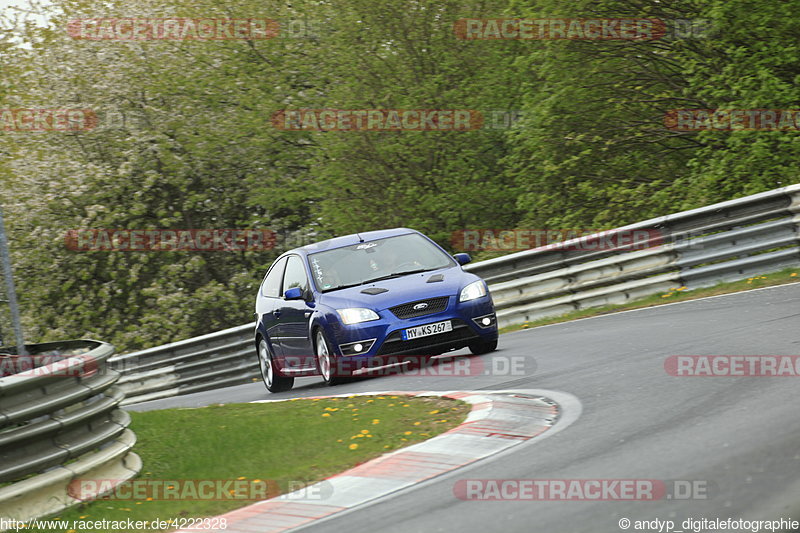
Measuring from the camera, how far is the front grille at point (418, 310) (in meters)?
11.6

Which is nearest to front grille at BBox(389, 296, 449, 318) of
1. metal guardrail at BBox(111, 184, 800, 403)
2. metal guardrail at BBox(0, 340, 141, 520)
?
metal guardrail at BBox(0, 340, 141, 520)

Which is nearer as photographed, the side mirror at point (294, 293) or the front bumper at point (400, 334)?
the front bumper at point (400, 334)

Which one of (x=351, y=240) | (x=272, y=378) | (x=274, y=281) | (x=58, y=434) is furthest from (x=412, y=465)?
(x=274, y=281)

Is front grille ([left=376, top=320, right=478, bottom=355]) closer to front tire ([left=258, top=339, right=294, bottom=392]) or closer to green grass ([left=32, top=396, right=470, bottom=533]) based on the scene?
green grass ([left=32, top=396, right=470, bottom=533])

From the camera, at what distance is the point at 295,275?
13289 mm

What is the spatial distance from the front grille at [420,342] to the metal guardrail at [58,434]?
3.70 m

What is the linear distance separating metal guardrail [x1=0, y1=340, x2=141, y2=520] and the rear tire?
4.72 m

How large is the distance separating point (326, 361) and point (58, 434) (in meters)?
4.96

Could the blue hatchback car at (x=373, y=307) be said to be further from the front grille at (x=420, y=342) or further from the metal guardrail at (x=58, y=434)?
the metal guardrail at (x=58, y=434)

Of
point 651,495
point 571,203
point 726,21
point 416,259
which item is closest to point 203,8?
point 571,203

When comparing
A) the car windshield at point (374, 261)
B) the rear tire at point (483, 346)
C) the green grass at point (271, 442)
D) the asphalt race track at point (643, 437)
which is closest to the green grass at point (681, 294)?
the asphalt race track at point (643, 437)

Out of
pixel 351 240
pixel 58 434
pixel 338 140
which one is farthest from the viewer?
pixel 338 140

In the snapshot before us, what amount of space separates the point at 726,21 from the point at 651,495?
14730 mm

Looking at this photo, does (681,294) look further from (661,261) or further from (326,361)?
(326,361)
